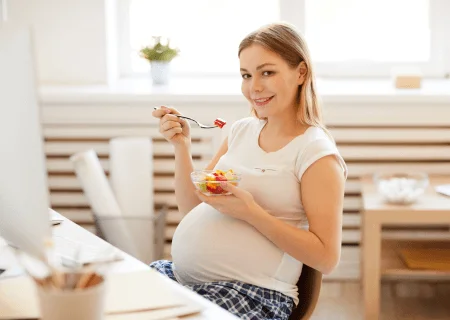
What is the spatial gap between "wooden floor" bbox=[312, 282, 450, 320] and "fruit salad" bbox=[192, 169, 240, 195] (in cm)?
132

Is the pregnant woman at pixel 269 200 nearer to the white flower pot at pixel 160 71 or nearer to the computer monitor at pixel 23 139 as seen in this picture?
the computer monitor at pixel 23 139

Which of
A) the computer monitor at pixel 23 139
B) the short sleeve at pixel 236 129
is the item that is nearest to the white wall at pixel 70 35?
the short sleeve at pixel 236 129

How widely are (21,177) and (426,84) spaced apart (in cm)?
267

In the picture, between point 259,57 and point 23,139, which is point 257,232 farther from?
point 23,139

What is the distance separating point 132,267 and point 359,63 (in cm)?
238

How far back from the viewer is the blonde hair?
1.81 meters

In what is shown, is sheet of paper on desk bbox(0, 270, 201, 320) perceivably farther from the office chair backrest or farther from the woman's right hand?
the woman's right hand

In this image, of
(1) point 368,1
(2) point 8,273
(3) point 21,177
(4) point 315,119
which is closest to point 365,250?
(4) point 315,119

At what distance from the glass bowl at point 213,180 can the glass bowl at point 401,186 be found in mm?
1157

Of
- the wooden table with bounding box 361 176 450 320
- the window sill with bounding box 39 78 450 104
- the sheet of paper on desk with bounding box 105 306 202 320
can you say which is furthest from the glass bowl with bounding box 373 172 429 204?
the sheet of paper on desk with bounding box 105 306 202 320

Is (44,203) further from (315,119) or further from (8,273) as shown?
(315,119)

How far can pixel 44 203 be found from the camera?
101 cm

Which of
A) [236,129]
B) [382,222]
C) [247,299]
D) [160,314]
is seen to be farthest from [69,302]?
[382,222]

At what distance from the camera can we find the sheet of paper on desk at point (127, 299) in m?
1.22
